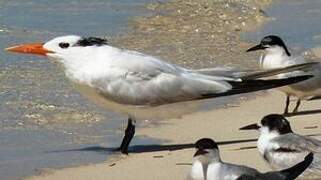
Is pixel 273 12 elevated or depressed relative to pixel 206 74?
depressed

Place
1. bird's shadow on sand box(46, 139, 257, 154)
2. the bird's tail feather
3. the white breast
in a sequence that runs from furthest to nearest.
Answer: bird's shadow on sand box(46, 139, 257, 154), the white breast, the bird's tail feather

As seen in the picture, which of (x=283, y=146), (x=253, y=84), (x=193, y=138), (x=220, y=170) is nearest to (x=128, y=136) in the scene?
(x=193, y=138)

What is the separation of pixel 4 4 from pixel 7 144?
6.69m

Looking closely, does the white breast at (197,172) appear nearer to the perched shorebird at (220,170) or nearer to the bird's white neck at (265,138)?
the perched shorebird at (220,170)

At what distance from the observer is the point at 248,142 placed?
25.8 feet

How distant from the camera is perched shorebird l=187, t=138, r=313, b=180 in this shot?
5828mm

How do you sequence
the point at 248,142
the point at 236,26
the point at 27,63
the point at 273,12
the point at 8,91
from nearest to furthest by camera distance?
the point at 248,142, the point at 8,91, the point at 27,63, the point at 236,26, the point at 273,12

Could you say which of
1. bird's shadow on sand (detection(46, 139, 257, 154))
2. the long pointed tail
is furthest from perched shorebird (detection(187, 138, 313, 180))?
the long pointed tail

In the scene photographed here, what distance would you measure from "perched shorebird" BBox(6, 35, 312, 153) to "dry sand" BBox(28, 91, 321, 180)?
264 millimetres

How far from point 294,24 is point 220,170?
7.67 m

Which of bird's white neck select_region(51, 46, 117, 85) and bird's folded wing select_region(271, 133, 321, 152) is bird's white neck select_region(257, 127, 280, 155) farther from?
bird's white neck select_region(51, 46, 117, 85)

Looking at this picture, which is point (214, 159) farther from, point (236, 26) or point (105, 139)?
point (236, 26)

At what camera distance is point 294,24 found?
1361 centimetres

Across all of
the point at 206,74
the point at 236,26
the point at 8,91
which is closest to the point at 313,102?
the point at 206,74
